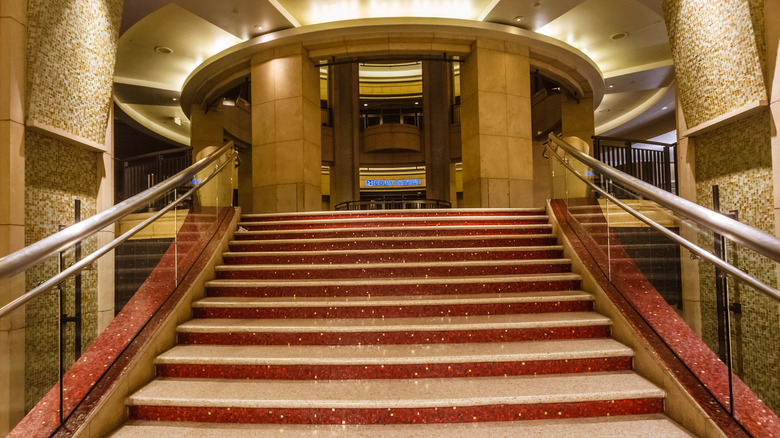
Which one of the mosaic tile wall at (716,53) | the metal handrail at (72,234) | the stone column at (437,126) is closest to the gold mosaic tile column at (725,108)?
the mosaic tile wall at (716,53)

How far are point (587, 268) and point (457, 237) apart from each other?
1.29 m

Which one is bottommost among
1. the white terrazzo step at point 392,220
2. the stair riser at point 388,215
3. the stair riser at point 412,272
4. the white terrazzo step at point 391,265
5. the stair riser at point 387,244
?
the stair riser at point 412,272

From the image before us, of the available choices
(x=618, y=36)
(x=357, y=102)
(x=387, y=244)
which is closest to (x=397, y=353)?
(x=387, y=244)

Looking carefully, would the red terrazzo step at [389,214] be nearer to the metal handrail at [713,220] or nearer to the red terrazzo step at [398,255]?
the red terrazzo step at [398,255]

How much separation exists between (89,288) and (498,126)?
25.6ft

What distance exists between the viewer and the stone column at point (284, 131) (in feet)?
→ 27.9

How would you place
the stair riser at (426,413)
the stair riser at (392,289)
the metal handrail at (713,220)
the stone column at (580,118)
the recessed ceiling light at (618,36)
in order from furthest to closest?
1. the stone column at (580,118)
2. the recessed ceiling light at (618,36)
3. the stair riser at (392,289)
4. the stair riser at (426,413)
5. the metal handrail at (713,220)

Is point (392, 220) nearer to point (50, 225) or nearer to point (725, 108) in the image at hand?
point (50, 225)

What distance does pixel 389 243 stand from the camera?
428 centimetres

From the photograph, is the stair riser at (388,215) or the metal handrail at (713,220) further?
the stair riser at (388,215)

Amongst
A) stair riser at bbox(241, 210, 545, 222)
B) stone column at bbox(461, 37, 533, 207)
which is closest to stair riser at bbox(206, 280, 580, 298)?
stair riser at bbox(241, 210, 545, 222)

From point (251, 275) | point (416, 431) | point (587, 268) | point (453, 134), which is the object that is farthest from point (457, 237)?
point (453, 134)

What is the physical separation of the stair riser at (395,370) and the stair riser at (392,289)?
96cm

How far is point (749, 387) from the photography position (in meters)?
2.02
